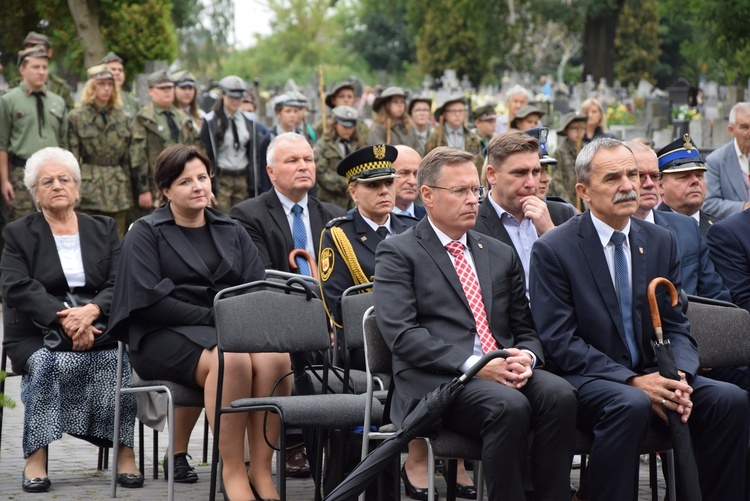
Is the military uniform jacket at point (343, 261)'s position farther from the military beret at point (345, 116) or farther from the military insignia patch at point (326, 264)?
the military beret at point (345, 116)

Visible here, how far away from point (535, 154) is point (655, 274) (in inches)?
44.9

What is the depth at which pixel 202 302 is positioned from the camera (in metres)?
6.90

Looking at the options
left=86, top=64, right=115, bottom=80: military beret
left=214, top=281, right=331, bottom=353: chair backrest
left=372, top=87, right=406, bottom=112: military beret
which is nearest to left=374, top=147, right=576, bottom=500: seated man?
left=214, top=281, right=331, bottom=353: chair backrest

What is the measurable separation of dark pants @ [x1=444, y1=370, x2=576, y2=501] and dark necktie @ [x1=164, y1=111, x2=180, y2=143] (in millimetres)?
7777

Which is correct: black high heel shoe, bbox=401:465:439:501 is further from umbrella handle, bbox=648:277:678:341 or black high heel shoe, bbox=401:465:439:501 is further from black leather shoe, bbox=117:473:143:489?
umbrella handle, bbox=648:277:678:341

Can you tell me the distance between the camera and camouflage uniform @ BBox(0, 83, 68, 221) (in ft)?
39.5

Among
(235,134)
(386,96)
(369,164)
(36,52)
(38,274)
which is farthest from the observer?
(386,96)

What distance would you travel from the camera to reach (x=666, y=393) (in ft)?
18.1

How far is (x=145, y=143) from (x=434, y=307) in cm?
743

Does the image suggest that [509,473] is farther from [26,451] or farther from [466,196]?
[26,451]

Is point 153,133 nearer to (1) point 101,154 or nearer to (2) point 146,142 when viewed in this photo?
(2) point 146,142

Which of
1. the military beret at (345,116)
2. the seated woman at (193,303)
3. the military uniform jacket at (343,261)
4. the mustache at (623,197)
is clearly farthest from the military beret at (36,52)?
the mustache at (623,197)

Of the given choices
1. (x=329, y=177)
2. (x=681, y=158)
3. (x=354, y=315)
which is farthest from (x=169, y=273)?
(x=329, y=177)

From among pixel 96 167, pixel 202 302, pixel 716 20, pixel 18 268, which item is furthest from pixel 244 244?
pixel 716 20
